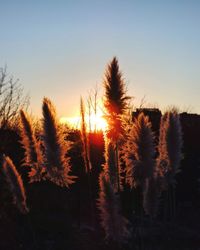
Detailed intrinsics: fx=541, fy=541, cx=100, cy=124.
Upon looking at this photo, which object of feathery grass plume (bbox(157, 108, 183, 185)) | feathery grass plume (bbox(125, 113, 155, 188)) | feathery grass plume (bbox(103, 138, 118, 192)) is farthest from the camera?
feathery grass plume (bbox(103, 138, 118, 192))

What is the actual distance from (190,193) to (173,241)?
465 cm

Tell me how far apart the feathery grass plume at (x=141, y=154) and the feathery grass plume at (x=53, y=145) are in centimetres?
73

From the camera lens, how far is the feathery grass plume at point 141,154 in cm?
554

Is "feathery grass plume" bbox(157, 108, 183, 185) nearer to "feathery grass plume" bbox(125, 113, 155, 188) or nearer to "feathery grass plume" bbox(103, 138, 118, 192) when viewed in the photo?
"feathery grass plume" bbox(125, 113, 155, 188)

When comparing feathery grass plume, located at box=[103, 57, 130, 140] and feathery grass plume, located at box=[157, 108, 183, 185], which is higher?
feathery grass plume, located at box=[103, 57, 130, 140]

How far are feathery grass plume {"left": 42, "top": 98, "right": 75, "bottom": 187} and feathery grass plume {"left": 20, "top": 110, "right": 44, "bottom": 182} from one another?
1.19ft

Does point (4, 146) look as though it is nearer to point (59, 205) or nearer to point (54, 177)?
point (59, 205)

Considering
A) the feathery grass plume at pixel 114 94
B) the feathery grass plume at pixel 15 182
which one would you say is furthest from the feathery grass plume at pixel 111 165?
the feathery grass plume at pixel 15 182

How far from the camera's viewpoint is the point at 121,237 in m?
5.29

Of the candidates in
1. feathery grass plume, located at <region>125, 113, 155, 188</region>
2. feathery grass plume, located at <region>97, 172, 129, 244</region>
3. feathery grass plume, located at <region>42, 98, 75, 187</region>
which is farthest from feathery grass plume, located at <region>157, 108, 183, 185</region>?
feathery grass plume, located at <region>42, 98, 75, 187</region>

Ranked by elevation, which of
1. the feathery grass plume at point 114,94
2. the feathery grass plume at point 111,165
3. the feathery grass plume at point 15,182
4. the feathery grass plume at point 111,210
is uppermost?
the feathery grass plume at point 114,94

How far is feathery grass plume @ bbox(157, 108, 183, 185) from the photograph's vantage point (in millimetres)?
6066

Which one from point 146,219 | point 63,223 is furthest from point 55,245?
point 146,219

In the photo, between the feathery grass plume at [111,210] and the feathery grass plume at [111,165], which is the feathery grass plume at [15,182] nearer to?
the feathery grass plume at [111,210]
